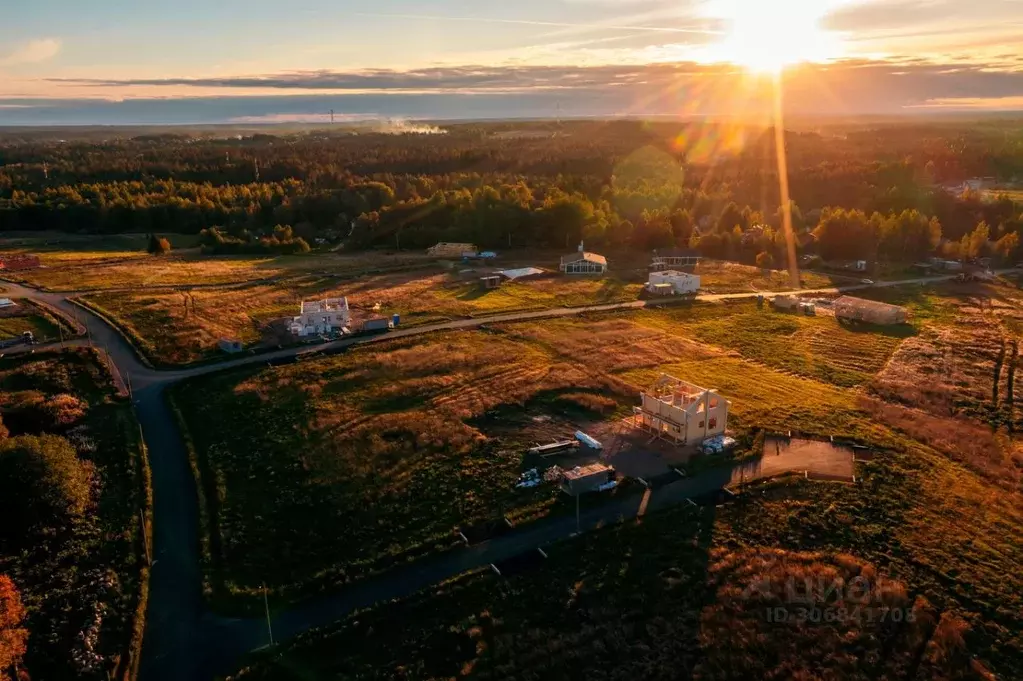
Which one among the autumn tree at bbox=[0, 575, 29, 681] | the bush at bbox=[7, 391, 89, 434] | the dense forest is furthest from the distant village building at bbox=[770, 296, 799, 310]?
the autumn tree at bbox=[0, 575, 29, 681]

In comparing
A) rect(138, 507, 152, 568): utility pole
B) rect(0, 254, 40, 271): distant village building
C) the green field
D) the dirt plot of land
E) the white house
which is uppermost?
rect(0, 254, 40, 271): distant village building

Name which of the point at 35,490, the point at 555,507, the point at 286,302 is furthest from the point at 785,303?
the point at 35,490

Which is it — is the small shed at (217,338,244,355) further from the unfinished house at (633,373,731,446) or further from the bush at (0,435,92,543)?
the unfinished house at (633,373,731,446)

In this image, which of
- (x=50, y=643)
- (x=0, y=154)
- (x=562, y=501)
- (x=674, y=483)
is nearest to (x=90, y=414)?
(x=50, y=643)

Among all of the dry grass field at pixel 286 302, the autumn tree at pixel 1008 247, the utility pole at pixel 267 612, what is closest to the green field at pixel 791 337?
the dry grass field at pixel 286 302

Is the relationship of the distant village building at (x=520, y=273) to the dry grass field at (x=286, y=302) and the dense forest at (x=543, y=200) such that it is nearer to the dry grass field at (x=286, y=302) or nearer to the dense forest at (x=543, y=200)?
the dry grass field at (x=286, y=302)

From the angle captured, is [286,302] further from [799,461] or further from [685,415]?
[799,461]
